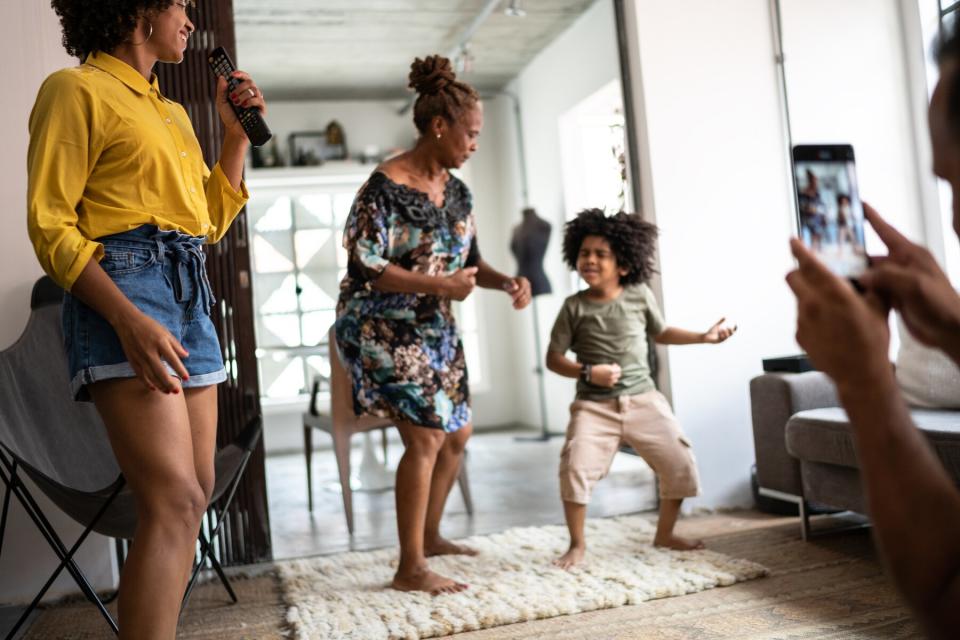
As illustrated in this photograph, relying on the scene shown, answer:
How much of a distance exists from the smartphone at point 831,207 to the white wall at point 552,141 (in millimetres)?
3207

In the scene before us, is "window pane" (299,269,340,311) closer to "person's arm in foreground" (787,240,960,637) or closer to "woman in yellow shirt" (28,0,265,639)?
"woman in yellow shirt" (28,0,265,639)

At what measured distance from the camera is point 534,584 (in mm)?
2398

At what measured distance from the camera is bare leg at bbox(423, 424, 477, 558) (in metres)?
2.74

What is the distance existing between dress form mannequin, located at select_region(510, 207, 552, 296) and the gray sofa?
9.70 feet

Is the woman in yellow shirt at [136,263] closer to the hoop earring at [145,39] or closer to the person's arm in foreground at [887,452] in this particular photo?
the hoop earring at [145,39]

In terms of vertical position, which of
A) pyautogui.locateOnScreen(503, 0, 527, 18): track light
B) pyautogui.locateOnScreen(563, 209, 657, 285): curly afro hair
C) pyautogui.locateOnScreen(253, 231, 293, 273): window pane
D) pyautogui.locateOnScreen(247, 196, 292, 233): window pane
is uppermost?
pyautogui.locateOnScreen(503, 0, 527, 18): track light

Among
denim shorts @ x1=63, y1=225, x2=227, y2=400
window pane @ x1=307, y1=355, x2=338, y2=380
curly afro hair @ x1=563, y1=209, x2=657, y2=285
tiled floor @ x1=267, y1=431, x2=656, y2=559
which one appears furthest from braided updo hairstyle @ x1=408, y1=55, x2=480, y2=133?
window pane @ x1=307, y1=355, x2=338, y2=380

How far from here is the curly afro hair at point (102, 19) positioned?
1.49 m

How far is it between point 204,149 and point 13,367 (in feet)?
3.15

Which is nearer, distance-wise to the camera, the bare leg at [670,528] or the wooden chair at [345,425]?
the bare leg at [670,528]

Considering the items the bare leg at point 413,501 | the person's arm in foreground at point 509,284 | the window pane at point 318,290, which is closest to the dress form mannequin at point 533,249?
the window pane at point 318,290

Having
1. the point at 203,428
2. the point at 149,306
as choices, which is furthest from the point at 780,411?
the point at 149,306

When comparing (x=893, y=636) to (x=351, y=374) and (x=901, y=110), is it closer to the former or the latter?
(x=351, y=374)

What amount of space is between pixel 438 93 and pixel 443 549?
1374mm
